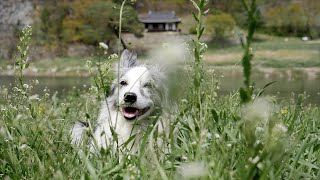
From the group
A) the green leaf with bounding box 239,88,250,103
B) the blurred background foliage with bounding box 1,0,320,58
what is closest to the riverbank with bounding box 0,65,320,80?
the green leaf with bounding box 239,88,250,103

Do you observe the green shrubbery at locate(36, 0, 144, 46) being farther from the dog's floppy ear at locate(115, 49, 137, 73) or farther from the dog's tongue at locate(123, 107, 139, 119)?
the dog's tongue at locate(123, 107, 139, 119)

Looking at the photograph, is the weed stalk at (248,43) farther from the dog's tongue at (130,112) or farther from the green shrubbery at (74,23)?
the green shrubbery at (74,23)

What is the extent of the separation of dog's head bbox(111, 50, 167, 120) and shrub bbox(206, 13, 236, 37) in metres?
74.7

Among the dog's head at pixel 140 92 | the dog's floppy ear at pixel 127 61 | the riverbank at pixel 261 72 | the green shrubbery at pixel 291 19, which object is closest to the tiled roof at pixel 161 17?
the green shrubbery at pixel 291 19

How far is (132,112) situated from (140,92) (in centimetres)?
18

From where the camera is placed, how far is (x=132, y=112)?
4316mm

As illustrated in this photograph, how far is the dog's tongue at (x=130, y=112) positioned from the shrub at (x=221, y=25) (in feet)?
246

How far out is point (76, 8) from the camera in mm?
81812

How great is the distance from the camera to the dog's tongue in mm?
4242

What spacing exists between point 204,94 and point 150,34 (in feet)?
260

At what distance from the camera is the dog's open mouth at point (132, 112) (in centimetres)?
424

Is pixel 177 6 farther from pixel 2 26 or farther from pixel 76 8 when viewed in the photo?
pixel 2 26

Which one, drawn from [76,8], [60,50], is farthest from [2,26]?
[60,50]

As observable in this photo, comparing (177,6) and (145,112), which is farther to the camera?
(177,6)
